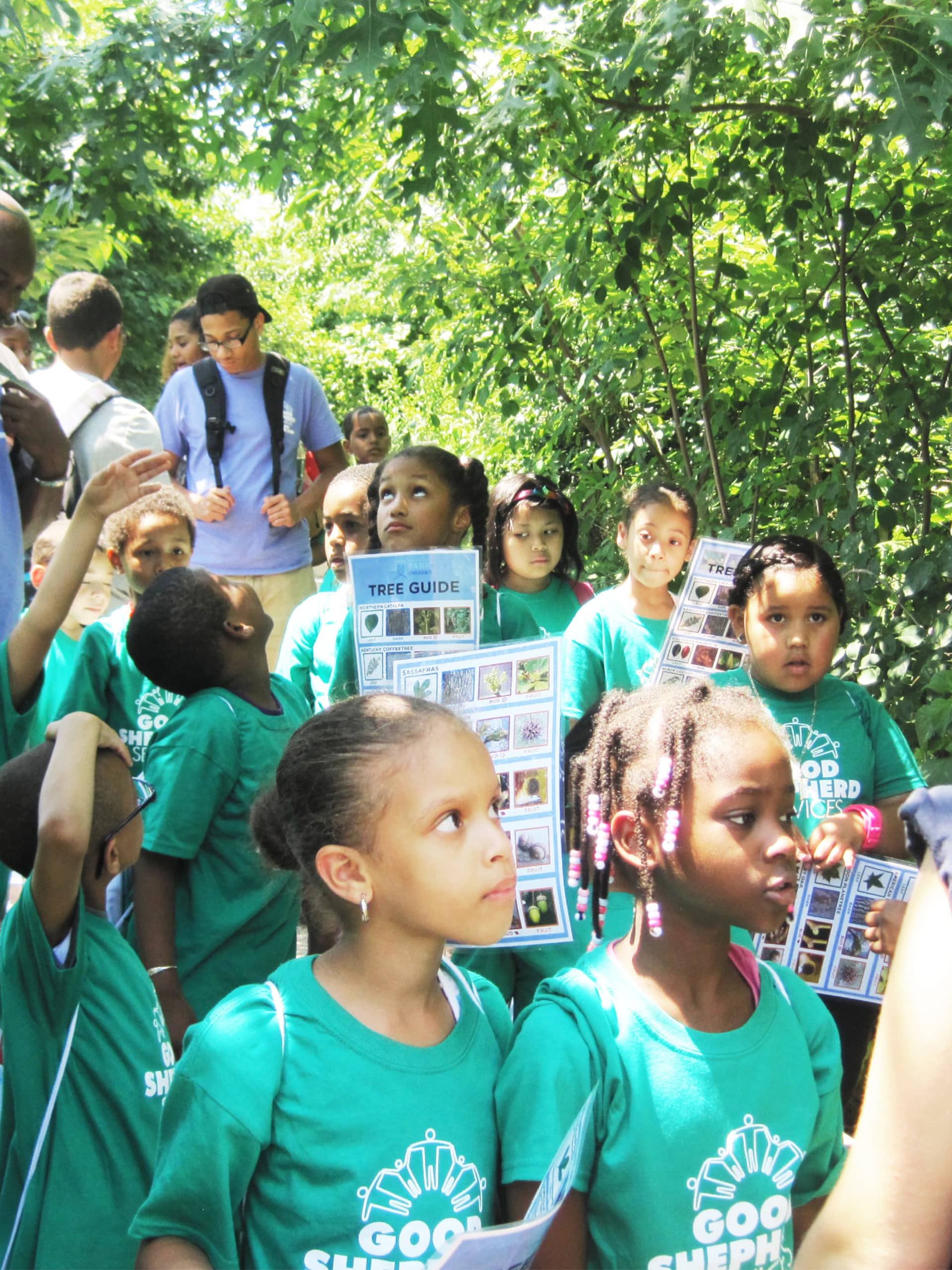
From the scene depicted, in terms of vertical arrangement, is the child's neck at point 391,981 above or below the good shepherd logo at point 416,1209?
above

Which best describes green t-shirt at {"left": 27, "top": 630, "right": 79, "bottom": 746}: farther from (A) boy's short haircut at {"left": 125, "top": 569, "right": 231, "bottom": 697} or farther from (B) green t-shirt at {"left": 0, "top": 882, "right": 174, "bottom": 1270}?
(B) green t-shirt at {"left": 0, "top": 882, "right": 174, "bottom": 1270}

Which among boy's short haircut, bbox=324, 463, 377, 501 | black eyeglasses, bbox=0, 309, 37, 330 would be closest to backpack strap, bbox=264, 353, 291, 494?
boy's short haircut, bbox=324, 463, 377, 501

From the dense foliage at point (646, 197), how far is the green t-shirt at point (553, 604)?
0.67 meters

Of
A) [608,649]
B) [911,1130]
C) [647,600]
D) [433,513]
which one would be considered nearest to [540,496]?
[647,600]

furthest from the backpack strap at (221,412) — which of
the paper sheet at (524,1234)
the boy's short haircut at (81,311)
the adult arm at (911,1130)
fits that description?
the adult arm at (911,1130)

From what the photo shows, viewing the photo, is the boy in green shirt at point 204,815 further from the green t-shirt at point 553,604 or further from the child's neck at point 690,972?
the green t-shirt at point 553,604

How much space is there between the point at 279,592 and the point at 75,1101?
3.12 meters

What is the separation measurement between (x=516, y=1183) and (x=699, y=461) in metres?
4.28

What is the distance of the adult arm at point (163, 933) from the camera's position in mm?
2635

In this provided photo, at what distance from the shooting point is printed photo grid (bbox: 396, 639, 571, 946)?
2.21 m

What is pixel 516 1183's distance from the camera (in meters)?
1.61

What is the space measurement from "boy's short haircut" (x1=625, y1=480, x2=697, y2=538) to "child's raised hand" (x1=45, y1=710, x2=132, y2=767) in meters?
2.45

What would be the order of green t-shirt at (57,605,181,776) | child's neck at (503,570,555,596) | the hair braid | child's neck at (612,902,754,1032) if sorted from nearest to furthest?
child's neck at (612,902,754,1032), green t-shirt at (57,605,181,776), the hair braid, child's neck at (503,570,555,596)

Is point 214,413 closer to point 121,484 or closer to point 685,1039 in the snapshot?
point 121,484
